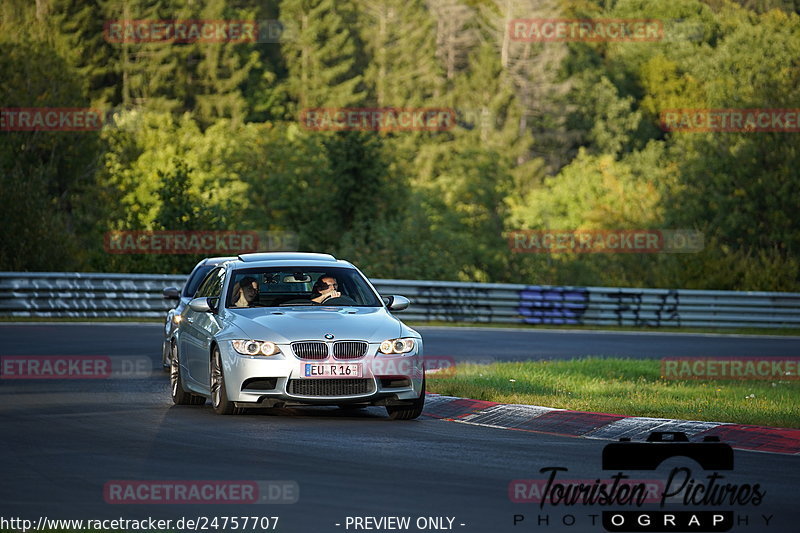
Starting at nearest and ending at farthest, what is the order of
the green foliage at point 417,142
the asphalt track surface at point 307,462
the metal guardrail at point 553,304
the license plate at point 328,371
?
the asphalt track surface at point 307,462 < the license plate at point 328,371 < the metal guardrail at point 553,304 < the green foliage at point 417,142

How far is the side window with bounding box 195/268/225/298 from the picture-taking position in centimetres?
1753

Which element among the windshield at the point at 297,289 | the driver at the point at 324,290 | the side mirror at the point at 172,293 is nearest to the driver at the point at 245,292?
the windshield at the point at 297,289

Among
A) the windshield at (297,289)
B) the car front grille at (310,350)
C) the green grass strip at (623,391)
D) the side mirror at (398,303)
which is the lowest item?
the green grass strip at (623,391)

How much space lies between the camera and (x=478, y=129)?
4003 inches

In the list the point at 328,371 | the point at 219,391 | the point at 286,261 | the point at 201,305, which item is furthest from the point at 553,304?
the point at 328,371

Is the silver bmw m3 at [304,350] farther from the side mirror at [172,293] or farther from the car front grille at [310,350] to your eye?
the side mirror at [172,293]

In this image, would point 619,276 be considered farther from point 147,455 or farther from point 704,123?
point 147,455

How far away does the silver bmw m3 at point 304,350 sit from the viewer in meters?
15.4

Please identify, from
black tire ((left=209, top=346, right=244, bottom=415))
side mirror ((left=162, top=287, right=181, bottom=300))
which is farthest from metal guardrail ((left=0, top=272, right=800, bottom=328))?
black tire ((left=209, top=346, right=244, bottom=415))

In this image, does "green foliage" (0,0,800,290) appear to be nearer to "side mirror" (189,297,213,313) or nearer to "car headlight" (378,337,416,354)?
"side mirror" (189,297,213,313)

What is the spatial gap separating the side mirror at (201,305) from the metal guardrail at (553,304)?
20.3 metres

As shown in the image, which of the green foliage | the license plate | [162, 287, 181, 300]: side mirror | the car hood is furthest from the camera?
the green foliage

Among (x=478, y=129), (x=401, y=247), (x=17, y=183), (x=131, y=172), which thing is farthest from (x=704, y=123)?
(x=17, y=183)

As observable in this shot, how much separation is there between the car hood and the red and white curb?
4.21 ft
